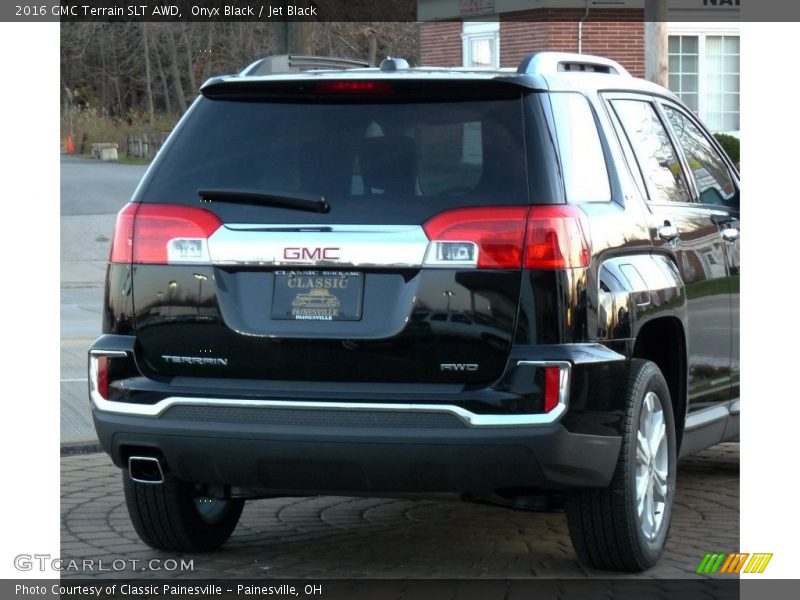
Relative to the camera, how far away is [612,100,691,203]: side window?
622 cm

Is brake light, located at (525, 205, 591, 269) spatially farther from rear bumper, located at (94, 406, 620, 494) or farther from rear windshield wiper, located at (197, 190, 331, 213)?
rear windshield wiper, located at (197, 190, 331, 213)

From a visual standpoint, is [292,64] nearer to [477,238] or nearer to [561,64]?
[561,64]

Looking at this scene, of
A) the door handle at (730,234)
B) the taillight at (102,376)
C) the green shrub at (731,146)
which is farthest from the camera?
the green shrub at (731,146)

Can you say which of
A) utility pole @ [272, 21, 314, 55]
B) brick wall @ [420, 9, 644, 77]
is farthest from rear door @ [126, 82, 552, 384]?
brick wall @ [420, 9, 644, 77]

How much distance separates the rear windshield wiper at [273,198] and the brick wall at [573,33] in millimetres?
26734

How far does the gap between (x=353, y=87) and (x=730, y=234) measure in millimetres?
2369

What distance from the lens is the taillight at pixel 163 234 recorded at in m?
5.35

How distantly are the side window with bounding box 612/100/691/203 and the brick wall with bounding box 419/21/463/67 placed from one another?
29568 mm

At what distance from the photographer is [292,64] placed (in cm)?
625

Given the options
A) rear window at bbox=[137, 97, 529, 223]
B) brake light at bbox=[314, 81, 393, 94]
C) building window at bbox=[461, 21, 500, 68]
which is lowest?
rear window at bbox=[137, 97, 529, 223]

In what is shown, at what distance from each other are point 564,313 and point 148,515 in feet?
6.35

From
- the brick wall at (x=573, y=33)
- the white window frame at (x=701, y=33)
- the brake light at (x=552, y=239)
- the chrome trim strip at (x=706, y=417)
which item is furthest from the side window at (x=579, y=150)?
the white window frame at (x=701, y=33)

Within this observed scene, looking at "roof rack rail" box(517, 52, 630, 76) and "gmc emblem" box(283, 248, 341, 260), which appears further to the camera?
"roof rack rail" box(517, 52, 630, 76)

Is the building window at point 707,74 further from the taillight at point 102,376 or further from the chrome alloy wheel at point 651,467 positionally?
the taillight at point 102,376
